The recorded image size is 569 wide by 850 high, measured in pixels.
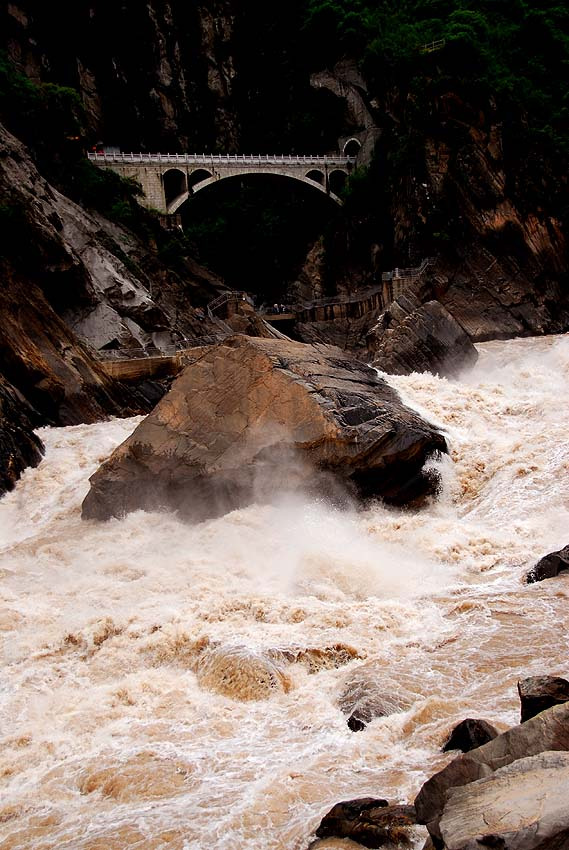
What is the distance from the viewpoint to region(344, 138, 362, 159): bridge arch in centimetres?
6306

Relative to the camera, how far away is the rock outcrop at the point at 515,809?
18.1 feet

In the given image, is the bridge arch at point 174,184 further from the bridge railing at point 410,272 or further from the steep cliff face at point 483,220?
the bridge railing at point 410,272

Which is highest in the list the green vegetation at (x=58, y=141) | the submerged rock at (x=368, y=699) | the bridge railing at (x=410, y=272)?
the green vegetation at (x=58, y=141)

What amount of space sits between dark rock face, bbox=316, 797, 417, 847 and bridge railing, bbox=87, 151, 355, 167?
51360mm

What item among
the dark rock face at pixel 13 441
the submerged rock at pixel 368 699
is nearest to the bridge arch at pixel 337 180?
the dark rock face at pixel 13 441

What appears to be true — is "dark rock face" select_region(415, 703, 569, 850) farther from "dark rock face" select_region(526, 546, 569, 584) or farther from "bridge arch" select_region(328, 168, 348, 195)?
"bridge arch" select_region(328, 168, 348, 195)

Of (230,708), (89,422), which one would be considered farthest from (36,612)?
(89,422)

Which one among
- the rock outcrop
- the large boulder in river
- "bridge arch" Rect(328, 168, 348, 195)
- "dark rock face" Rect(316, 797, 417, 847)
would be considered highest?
"bridge arch" Rect(328, 168, 348, 195)

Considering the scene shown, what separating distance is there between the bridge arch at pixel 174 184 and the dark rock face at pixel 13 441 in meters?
33.7

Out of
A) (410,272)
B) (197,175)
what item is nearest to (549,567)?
(410,272)

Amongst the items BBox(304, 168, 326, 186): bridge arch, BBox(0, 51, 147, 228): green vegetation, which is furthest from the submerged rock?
BBox(304, 168, 326, 186): bridge arch

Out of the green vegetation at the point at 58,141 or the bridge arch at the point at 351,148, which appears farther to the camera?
the bridge arch at the point at 351,148

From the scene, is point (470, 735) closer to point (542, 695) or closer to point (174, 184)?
point (542, 695)

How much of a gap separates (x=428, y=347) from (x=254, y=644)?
23.5 meters
